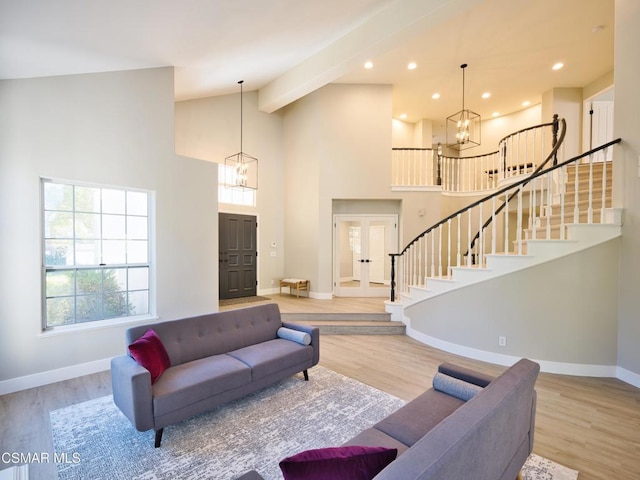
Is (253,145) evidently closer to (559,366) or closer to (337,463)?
(559,366)

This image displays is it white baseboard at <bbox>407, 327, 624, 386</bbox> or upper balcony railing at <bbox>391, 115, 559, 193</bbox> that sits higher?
upper balcony railing at <bbox>391, 115, 559, 193</bbox>

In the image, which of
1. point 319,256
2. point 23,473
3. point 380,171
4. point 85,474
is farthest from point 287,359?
point 380,171

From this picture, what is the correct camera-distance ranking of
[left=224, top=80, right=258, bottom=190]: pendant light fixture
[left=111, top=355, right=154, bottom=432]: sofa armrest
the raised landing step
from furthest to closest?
[left=224, top=80, right=258, bottom=190]: pendant light fixture → the raised landing step → [left=111, top=355, right=154, bottom=432]: sofa armrest

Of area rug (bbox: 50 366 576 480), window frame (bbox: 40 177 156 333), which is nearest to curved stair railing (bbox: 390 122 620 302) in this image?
area rug (bbox: 50 366 576 480)

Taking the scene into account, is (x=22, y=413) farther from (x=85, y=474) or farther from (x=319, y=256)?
(x=319, y=256)

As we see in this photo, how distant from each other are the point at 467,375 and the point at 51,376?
445 cm

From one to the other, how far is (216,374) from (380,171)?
570 centimetres

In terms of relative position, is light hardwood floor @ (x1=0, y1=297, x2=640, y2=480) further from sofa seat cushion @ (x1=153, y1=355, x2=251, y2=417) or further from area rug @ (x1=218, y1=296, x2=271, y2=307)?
area rug @ (x1=218, y1=296, x2=271, y2=307)

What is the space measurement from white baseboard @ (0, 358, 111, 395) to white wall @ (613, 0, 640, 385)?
6.36 meters

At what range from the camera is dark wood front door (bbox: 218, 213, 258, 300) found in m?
7.05

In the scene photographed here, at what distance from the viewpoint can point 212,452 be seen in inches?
94.7

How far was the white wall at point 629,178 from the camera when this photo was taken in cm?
355

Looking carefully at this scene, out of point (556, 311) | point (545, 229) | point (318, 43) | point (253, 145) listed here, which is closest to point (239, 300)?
point (253, 145)

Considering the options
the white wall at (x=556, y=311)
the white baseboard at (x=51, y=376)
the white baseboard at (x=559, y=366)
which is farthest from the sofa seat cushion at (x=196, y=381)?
the white wall at (x=556, y=311)
